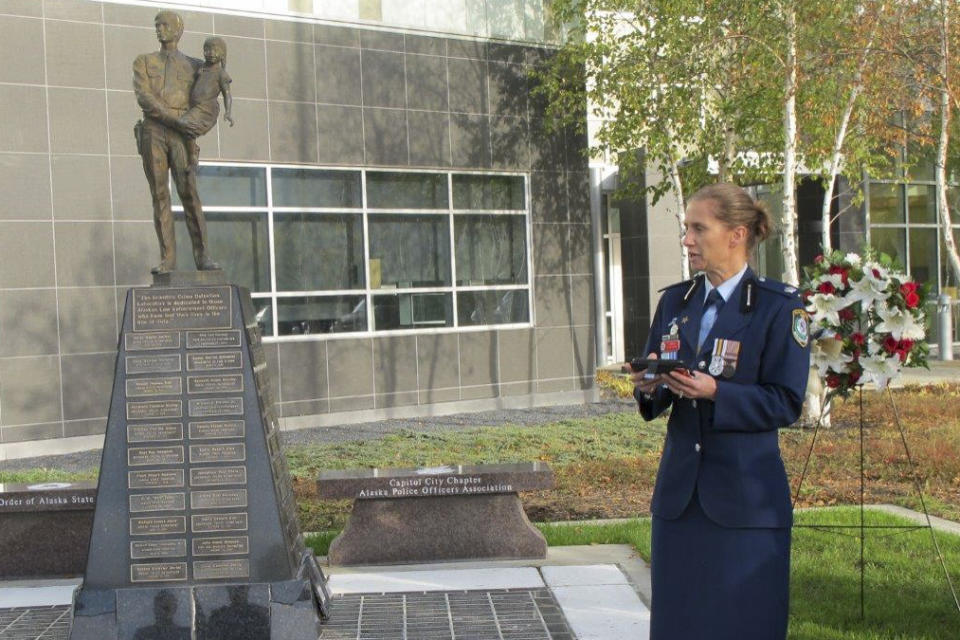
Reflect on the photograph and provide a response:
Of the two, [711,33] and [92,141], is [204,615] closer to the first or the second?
[92,141]

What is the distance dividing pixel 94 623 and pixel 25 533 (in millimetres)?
2000

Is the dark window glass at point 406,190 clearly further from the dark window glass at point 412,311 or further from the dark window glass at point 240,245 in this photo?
the dark window glass at point 240,245

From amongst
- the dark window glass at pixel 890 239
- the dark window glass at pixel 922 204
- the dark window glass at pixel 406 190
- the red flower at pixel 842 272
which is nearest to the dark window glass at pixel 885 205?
the dark window glass at pixel 890 239

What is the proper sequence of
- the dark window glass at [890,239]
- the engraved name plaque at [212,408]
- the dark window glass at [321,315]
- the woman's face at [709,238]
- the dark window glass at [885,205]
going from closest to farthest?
the woman's face at [709,238] → the engraved name plaque at [212,408] → the dark window glass at [321,315] → the dark window glass at [890,239] → the dark window glass at [885,205]

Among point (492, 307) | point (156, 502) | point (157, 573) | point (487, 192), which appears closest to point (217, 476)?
point (156, 502)

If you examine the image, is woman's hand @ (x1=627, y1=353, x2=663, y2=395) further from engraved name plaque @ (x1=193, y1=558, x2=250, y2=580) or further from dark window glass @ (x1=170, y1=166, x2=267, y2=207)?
dark window glass @ (x1=170, y1=166, x2=267, y2=207)

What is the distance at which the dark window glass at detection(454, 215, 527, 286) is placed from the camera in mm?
17828

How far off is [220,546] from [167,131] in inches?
101

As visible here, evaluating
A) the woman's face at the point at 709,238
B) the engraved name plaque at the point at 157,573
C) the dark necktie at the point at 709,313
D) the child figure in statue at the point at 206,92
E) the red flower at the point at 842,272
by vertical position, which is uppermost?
the child figure in statue at the point at 206,92

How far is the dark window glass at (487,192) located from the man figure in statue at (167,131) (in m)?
10.7

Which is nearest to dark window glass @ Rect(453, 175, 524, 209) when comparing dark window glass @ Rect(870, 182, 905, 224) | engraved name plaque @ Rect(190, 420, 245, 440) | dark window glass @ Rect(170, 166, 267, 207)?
dark window glass @ Rect(170, 166, 267, 207)

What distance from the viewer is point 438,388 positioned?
17.4 m

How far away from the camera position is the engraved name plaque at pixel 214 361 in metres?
6.49

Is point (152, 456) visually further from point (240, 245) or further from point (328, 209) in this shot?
point (328, 209)
